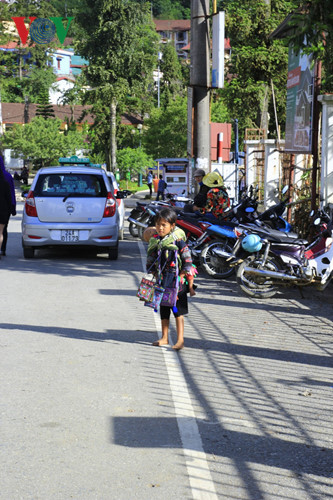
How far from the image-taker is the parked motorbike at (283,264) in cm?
1054

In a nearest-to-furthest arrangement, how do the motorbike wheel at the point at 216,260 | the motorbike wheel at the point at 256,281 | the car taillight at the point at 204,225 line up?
1. the motorbike wheel at the point at 256,281
2. the motorbike wheel at the point at 216,260
3. the car taillight at the point at 204,225

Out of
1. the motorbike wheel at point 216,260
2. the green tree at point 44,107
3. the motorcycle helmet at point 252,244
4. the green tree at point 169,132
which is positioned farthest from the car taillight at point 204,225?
the green tree at point 44,107

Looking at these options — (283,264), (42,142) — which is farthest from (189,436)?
(42,142)

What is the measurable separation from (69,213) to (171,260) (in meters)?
6.75

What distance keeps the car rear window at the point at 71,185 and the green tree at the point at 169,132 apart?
37270 millimetres

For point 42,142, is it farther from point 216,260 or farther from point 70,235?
point 216,260

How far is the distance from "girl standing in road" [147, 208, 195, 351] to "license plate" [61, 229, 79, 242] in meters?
6.44

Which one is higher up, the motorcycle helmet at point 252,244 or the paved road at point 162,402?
the motorcycle helmet at point 252,244

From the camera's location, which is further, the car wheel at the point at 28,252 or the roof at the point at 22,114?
the roof at the point at 22,114

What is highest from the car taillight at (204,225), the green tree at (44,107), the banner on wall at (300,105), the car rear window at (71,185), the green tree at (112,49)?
the green tree at (112,49)

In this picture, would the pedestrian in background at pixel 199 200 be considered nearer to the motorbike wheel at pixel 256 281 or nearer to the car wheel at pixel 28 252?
the car wheel at pixel 28 252

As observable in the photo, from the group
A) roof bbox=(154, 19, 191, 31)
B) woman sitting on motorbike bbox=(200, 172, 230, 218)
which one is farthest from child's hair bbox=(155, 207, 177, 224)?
roof bbox=(154, 19, 191, 31)

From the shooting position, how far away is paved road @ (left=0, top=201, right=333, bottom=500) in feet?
14.2

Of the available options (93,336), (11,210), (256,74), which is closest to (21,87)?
(256,74)
